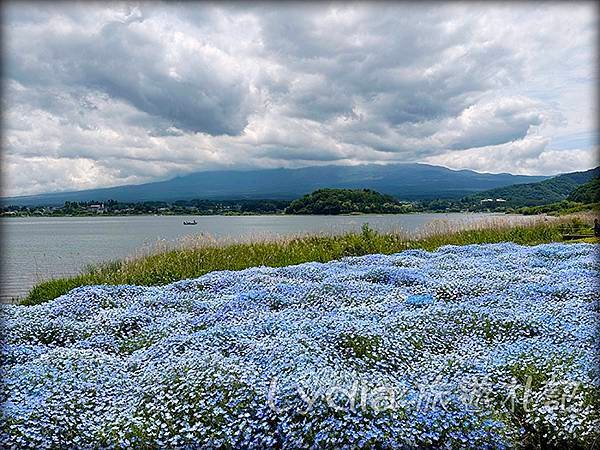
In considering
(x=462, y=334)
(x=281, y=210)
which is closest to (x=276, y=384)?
(x=462, y=334)

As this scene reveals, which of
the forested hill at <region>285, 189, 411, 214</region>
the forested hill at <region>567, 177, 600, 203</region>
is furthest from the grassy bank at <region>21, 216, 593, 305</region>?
the forested hill at <region>285, 189, 411, 214</region>

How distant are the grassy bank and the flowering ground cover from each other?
4.76 metres

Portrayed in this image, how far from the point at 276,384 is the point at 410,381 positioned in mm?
1325

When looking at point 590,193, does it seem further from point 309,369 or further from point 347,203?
point 309,369

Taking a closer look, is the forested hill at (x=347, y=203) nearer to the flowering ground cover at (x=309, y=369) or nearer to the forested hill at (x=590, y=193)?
the forested hill at (x=590, y=193)

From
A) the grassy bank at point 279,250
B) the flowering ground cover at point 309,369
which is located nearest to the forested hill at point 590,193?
the grassy bank at point 279,250

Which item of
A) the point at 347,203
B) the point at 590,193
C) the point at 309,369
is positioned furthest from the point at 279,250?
the point at 347,203

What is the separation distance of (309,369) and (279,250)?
11.7 meters

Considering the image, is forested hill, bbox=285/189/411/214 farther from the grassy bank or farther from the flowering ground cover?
the flowering ground cover

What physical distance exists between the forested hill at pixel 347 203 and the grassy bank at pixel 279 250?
103 feet

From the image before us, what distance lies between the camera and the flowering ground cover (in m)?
3.94

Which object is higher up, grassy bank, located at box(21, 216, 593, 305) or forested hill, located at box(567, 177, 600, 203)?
forested hill, located at box(567, 177, 600, 203)

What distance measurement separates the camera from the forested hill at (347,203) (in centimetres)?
5377

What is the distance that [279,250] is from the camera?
53.2 ft
